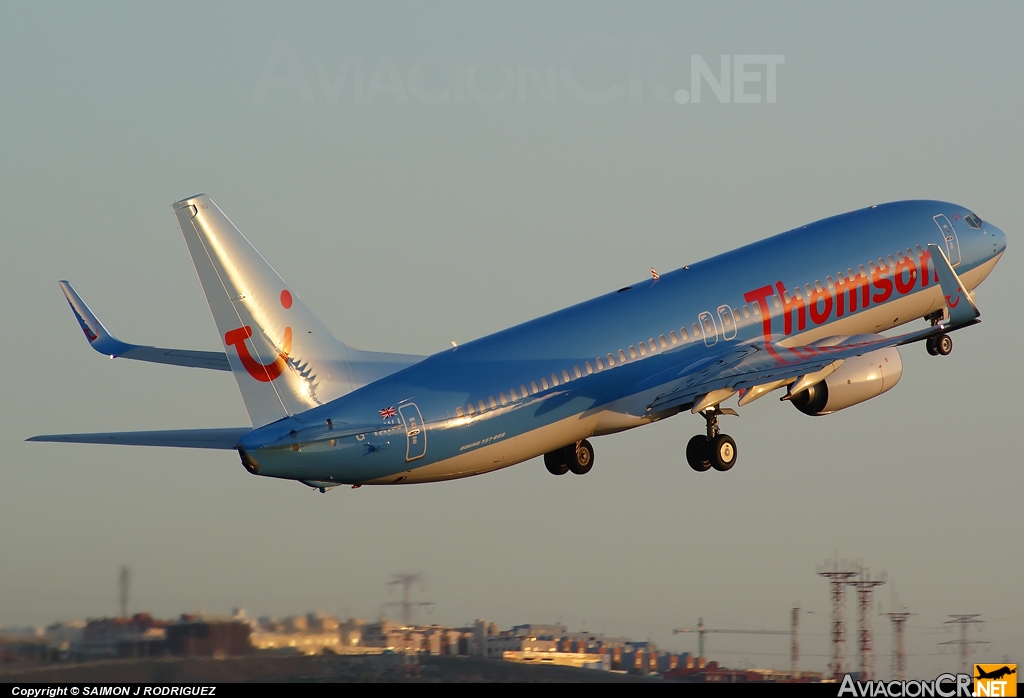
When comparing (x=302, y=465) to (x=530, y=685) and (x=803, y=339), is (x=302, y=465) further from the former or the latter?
(x=803, y=339)

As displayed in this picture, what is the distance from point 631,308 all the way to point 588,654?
988 centimetres

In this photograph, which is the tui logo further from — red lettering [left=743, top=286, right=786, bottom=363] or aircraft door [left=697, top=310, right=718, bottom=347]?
red lettering [left=743, top=286, right=786, bottom=363]

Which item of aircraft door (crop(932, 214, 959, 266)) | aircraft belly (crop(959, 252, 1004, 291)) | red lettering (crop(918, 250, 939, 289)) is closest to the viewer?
red lettering (crop(918, 250, 939, 289))

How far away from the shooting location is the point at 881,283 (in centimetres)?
5231

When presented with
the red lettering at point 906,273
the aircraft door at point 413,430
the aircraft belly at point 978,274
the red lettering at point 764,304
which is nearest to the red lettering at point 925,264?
the red lettering at point 906,273

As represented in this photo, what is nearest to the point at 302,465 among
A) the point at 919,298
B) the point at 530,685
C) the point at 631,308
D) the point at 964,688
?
the point at 530,685

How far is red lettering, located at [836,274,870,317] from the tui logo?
19361 mm

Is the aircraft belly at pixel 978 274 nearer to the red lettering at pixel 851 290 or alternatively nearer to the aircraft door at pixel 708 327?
the red lettering at pixel 851 290

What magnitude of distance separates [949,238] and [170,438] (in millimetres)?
28288

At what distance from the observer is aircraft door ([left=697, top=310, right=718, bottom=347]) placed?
1884 inches

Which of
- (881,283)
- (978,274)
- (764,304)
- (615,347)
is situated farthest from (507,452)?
(978,274)

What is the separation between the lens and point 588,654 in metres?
47.2

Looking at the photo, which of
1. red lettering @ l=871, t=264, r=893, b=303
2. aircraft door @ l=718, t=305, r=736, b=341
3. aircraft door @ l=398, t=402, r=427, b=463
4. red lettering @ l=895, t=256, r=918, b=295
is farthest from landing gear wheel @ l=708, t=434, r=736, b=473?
aircraft door @ l=398, t=402, r=427, b=463

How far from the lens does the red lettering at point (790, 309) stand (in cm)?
4969
